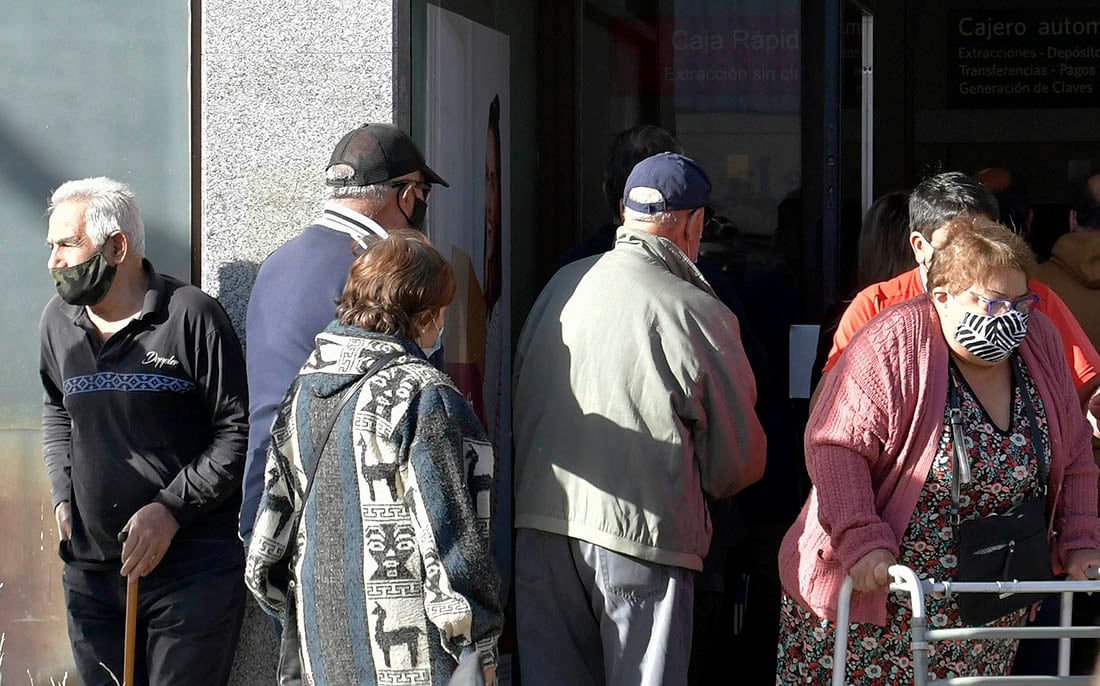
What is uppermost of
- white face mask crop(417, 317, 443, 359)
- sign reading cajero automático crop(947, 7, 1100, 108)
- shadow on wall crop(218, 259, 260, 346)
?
sign reading cajero automático crop(947, 7, 1100, 108)

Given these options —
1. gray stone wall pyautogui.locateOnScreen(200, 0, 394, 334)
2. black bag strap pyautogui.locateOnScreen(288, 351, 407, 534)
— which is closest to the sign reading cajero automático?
gray stone wall pyautogui.locateOnScreen(200, 0, 394, 334)

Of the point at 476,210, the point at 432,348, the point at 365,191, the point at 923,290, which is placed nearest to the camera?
the point at 432,348

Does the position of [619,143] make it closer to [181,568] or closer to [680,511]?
[680,511]

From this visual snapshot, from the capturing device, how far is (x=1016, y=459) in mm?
3910

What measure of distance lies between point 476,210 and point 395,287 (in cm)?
207

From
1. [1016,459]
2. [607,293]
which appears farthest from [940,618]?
[607,293]

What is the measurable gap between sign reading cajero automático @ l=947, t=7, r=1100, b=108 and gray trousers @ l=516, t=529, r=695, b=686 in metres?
7.20

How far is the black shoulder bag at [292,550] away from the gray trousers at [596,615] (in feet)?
2.64

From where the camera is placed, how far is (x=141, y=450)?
4.47 m

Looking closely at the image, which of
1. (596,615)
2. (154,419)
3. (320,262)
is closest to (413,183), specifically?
(320,262)

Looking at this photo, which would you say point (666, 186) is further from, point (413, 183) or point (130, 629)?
point (130, 629)

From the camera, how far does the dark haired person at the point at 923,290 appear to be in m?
4.57

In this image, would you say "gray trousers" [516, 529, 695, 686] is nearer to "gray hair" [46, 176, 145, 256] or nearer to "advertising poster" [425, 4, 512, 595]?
"advertising poster" [425, 4, 512, 595]

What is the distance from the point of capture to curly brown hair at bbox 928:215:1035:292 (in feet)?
12.5
